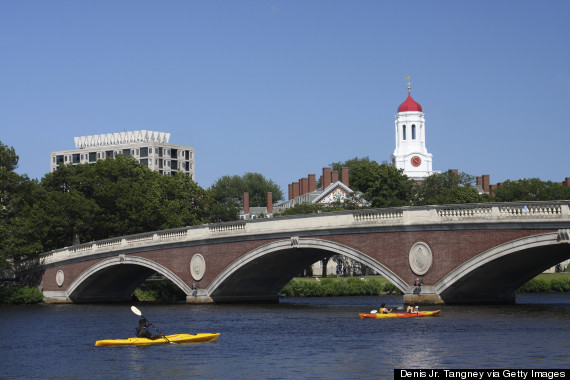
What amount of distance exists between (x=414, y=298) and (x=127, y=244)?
2496 centimetres

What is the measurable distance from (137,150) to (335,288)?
101 m

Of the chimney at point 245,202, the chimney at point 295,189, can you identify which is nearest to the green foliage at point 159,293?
the chimney at point 245,202

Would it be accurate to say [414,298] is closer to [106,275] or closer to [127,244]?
[127,244]

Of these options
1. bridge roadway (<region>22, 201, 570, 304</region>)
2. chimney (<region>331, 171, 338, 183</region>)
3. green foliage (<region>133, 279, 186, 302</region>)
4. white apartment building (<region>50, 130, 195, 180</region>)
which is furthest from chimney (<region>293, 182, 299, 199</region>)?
bridge roadway (<region>22, 201, 570, 304</region>)

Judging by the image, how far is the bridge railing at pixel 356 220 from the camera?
46719 mm

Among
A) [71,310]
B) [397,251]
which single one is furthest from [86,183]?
[397,251]

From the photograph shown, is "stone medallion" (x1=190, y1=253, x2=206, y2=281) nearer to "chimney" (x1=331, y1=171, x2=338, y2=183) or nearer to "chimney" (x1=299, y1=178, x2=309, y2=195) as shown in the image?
"chimney" (x1=331, y1=171, x2=338, y2=183)

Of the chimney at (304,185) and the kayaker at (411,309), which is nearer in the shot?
the kayaker at (411,309)

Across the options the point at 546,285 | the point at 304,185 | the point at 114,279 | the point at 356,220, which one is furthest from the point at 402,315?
the point at 304,185

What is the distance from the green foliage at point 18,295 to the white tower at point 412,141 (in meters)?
95.8

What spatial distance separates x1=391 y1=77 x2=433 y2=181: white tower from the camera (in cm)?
15838

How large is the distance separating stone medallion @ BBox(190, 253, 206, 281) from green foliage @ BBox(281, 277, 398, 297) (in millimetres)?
18078

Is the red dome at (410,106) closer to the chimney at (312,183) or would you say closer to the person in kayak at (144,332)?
the chimney at (312,183)

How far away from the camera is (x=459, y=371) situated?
26.6 metres
